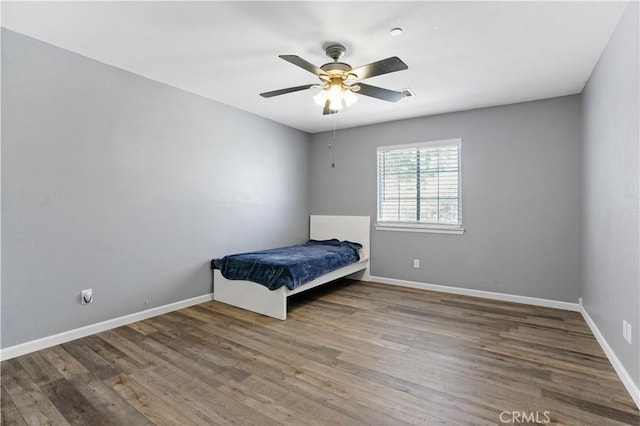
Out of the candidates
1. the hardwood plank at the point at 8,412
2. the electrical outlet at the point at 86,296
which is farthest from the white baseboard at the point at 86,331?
the hardwood plank at the point at 8,412

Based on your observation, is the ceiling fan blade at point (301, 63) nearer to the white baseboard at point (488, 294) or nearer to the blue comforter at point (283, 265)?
the blue comforter at point (283, 265)

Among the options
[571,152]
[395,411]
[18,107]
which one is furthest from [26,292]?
[571,152]

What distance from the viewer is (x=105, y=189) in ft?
9.78

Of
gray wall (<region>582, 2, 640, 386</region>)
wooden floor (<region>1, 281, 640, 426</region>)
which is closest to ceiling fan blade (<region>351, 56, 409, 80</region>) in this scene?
gray wall (<region>582, 2, 640, 386</region>)

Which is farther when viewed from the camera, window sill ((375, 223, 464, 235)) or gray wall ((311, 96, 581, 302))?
window sill ((375, 223, 464, 235))

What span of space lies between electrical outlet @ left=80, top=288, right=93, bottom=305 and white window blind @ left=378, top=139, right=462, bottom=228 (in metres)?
3.67

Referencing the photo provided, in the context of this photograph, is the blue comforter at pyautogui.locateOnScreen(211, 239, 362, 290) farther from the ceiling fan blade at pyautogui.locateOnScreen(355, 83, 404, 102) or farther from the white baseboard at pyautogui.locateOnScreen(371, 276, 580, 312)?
the ceiling fan blade at pyautogui.locateOnScreen(355, 83, 404, 102)

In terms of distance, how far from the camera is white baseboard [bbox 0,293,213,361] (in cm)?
246

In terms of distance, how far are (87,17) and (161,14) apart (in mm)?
545

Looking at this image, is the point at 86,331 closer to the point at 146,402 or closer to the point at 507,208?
the point at 146,402

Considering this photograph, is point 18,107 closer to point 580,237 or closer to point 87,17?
point 87,17

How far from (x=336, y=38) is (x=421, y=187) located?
273 cm

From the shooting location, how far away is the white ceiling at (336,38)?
2.13 m
